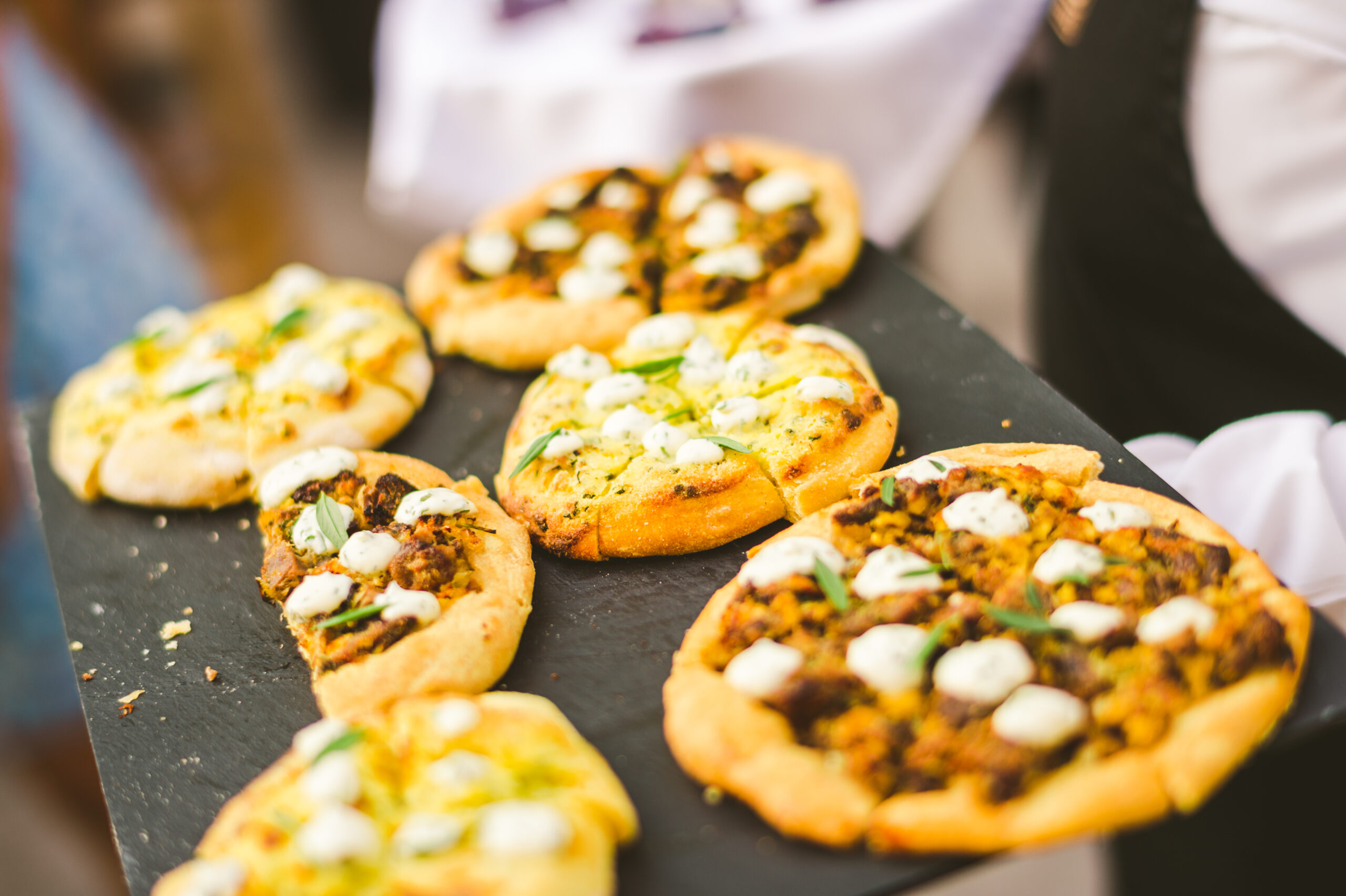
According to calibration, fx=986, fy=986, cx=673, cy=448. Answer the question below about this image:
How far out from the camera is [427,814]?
1.10 m

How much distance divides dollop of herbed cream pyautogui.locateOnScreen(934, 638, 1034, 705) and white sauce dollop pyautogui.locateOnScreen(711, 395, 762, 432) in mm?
578

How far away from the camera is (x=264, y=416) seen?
6.17 ft

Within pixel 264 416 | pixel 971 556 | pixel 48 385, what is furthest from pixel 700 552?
pixel 48 385

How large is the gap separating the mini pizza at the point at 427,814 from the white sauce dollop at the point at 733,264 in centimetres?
105

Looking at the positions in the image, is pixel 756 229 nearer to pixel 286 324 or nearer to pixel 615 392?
pixel 615 392

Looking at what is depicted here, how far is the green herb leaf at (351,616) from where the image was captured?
138cm

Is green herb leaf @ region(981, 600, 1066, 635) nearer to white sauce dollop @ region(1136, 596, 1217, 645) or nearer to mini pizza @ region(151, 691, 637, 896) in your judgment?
white sauce dollop @ region(1136, 596, 1217, 645)

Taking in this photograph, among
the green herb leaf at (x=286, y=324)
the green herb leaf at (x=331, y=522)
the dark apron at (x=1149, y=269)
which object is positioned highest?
the green herb leaf at (x=286, y=324)

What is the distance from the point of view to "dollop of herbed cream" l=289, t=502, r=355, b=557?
1522 mm

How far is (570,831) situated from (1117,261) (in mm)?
1584

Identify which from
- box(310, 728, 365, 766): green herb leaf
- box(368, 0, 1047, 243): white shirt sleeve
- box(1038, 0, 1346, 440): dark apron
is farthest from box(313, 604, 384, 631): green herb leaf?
box(368, 0, 1047, 243): white shirt sleeve

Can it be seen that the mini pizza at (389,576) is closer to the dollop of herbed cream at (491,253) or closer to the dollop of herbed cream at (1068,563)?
the dollop of herbed cream at (491,253)

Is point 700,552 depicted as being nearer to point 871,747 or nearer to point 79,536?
point 871,747

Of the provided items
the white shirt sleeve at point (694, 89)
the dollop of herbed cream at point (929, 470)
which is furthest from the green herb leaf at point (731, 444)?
the white shirt sleeve at point (694, 89)
